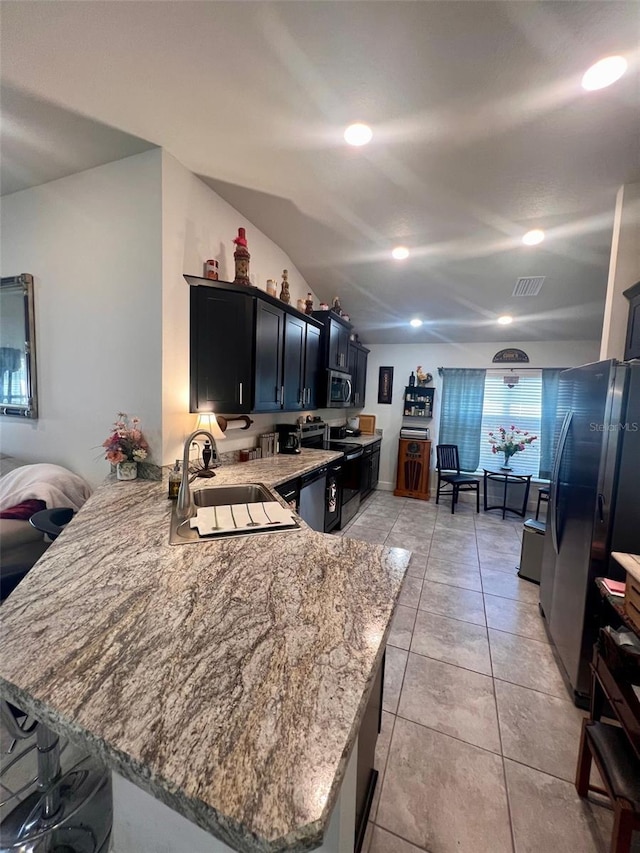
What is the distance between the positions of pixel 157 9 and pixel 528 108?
1.73m

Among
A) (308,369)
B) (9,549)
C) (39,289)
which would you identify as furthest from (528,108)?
(9,549)

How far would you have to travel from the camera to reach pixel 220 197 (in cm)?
246

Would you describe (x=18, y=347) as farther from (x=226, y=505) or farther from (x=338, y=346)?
(x=338, y=346)

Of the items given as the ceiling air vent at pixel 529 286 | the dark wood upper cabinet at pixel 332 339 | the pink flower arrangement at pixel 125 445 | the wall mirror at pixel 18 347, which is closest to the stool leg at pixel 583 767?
the pink flower arrangement at pixel 125 445

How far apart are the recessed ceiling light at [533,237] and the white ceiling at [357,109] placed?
70 mm

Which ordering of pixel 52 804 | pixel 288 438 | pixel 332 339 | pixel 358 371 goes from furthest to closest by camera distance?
1. pixel 358 371
2. pixel 332 339
3. pixel 288 438
4. pixel 52 804

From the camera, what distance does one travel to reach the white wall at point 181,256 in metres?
2.07

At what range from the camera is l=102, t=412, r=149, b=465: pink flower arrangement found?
2037 mm

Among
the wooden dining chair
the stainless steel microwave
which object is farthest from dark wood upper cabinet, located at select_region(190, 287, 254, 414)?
the wooden dining chair

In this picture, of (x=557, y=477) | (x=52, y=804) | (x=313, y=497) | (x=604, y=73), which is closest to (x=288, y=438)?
(x=313, y=497)

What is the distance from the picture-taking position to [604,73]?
1.43 metres

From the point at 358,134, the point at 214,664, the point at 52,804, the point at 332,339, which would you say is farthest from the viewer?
the point at 332,339

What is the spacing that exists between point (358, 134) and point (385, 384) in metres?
3.89

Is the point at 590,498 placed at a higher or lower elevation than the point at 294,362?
lower
